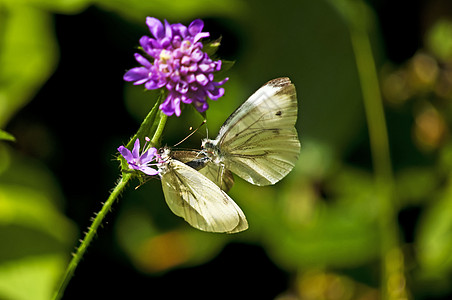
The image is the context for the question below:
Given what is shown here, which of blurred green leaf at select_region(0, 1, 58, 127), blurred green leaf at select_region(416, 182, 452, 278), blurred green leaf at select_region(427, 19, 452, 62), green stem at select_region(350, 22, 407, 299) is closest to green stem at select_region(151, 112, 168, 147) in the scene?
blurred green leaf at select_region(0, 1, 58, 127)

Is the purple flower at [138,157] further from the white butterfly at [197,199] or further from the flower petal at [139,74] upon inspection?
the flower petal at [139,74]

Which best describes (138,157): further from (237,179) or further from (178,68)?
(237,179)

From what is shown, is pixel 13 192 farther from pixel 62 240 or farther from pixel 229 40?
pixel 229 40

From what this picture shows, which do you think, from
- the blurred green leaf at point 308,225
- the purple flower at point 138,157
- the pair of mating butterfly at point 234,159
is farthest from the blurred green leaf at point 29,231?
the purple flower at point 138,157

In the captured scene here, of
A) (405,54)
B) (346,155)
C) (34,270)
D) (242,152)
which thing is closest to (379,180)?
(346,155)

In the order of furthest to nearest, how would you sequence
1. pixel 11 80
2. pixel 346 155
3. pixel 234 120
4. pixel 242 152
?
1. pixel 346 155
2. pixel 11 80
3. pixel 242 152
4. pixel 234 120

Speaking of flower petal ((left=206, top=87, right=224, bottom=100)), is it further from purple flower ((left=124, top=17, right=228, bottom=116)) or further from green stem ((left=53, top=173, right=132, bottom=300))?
green stem ((left=53, top=173, right=132, bottom=300))
